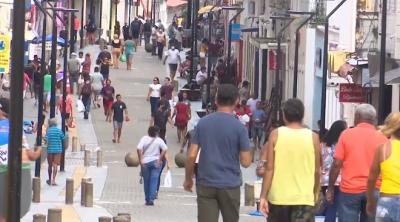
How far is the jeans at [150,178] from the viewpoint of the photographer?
81.0ft

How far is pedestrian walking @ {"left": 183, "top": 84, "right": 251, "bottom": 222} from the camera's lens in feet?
39.9

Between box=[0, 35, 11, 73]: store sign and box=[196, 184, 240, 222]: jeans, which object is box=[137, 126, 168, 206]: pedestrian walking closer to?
box=[0, 35, 11, 73]: store sign

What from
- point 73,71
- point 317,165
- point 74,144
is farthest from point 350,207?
point 73,71

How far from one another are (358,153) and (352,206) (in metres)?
0.52

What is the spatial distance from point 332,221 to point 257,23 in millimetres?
40035

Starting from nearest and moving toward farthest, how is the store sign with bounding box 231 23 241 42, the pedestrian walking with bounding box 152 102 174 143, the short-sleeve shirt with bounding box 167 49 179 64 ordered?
1. the pedestrian walking with bounding box 152 102 174 143
2. the store sign with bounding box 231 23 241 42
3. the short-sleeve shirt with bounding box 167 49 179 64

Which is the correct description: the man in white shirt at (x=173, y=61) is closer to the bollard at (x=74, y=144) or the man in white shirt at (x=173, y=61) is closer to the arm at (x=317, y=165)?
the bollard at (x=74, y=144)

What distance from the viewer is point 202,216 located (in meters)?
12.2

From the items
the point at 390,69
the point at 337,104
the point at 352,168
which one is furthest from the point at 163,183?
the point at 352,168

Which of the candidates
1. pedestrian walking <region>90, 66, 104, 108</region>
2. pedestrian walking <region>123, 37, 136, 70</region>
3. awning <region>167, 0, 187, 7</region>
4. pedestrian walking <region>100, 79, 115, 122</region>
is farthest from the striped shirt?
awning <region>167, 0, 187, 7</region>

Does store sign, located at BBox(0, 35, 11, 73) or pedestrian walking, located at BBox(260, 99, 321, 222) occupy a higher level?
store sign, located at BBox(0, 35, 11, 73)

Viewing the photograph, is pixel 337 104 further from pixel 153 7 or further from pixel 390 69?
pixel 153 7

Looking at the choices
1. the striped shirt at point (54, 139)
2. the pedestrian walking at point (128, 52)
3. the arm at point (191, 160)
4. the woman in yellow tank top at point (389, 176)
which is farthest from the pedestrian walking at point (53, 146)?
the pedestrian walking at point (128, 52)

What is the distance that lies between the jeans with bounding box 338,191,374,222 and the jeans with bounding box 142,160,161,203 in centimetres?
1108
